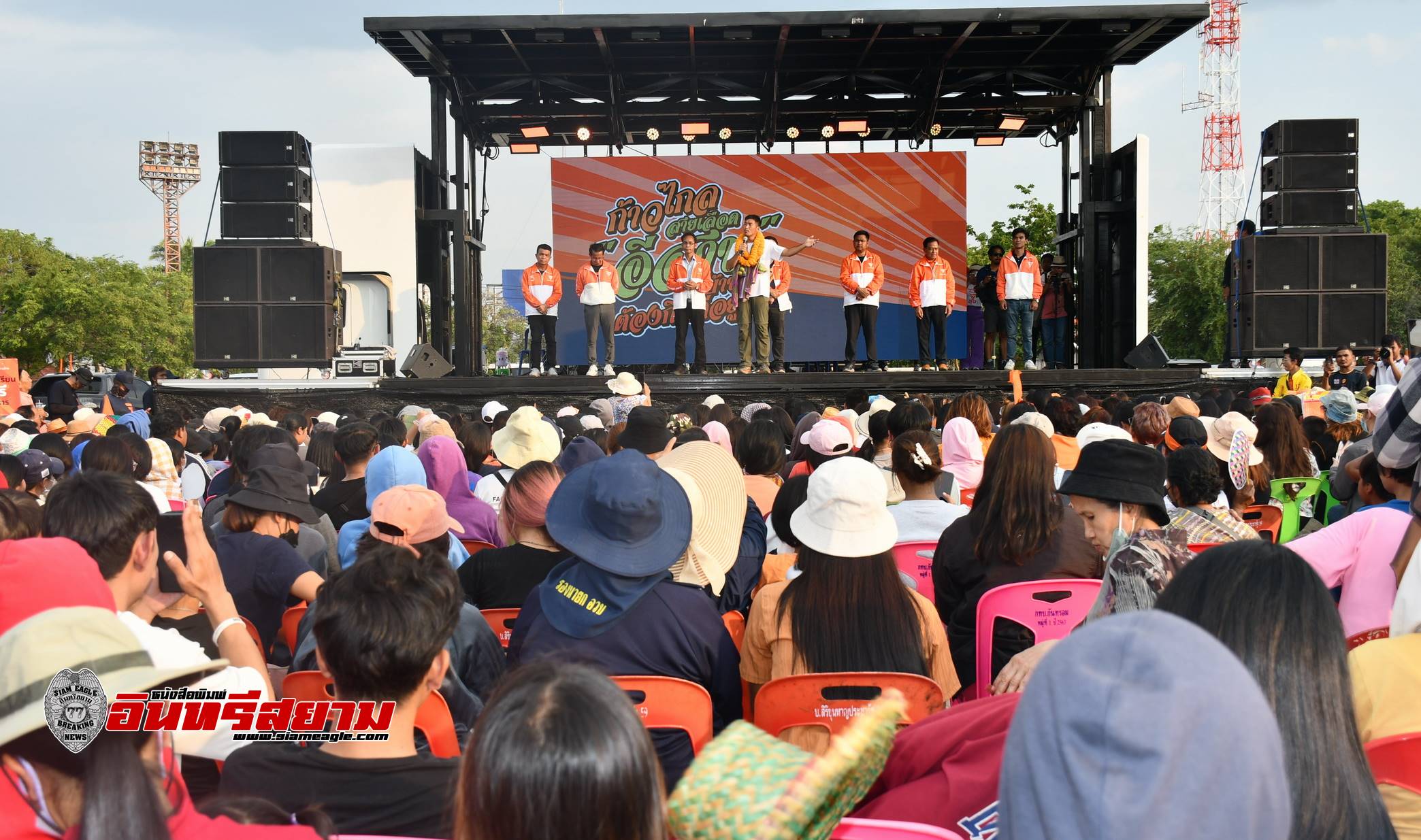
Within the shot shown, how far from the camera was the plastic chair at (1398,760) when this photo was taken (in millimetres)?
1545

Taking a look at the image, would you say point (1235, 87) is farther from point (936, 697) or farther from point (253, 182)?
point (936, 697)

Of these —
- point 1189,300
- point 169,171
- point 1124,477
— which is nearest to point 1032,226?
point 1189,300

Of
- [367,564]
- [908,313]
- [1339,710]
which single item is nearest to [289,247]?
[908,313]

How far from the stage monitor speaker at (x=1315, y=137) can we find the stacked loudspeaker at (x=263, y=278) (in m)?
10.8

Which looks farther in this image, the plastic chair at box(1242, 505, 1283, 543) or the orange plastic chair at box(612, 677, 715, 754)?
the plastic chair at box(1242, 505, 1283, 543)

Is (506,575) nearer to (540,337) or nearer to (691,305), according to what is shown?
(691,305)

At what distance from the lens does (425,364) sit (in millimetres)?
13141

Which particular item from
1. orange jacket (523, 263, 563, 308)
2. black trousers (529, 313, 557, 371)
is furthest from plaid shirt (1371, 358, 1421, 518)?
black trousers (529, 313, 557, 371)

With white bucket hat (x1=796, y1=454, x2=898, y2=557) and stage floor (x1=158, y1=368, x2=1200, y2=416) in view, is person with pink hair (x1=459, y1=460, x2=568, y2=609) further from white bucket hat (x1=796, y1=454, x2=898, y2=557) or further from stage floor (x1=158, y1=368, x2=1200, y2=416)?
stage floor (x1=158, y1=368, x2=1200, y2=416)

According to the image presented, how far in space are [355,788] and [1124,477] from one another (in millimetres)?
1877

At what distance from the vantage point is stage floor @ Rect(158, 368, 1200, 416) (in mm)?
12125

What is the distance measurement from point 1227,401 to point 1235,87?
5419 centimetres

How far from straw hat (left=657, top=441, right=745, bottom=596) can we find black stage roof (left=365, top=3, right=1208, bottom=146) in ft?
30.6

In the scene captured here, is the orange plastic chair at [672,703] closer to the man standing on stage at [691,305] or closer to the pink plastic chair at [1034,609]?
the pink plastic chair at [1034,609]
